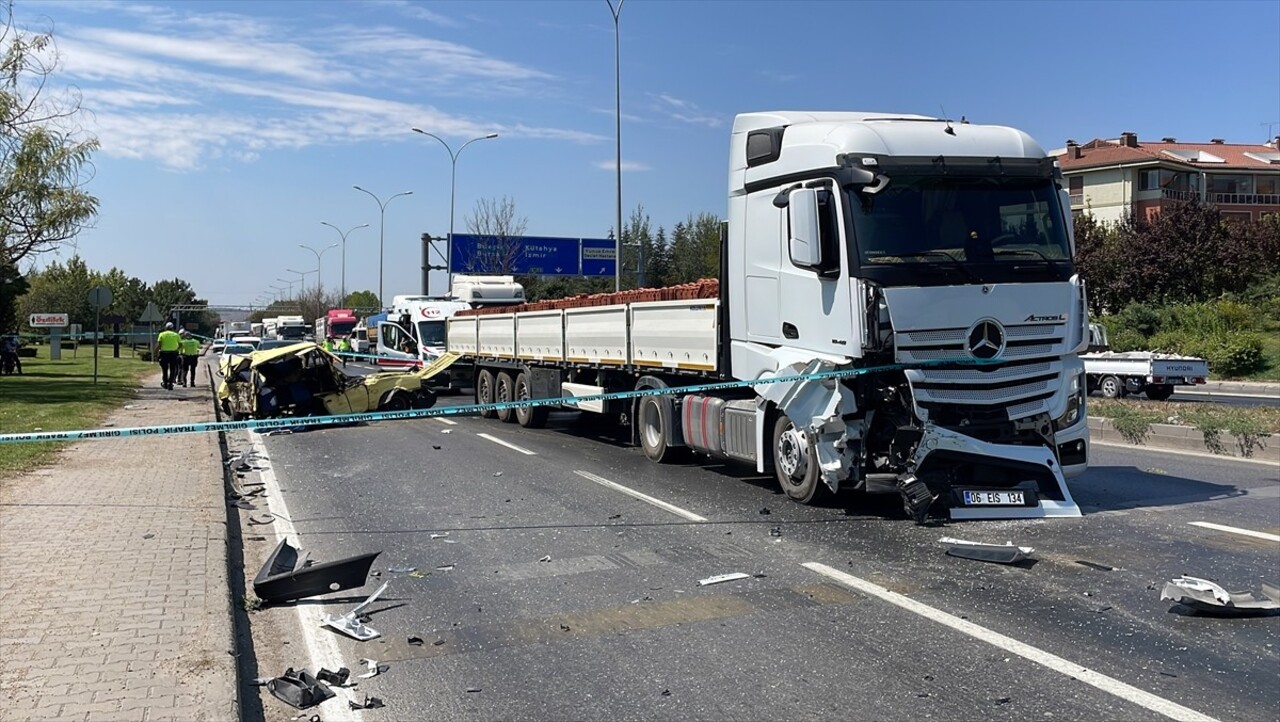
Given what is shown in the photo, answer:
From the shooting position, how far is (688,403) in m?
11.6

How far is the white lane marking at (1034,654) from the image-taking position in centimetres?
446

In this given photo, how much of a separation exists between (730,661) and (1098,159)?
7471 centimetres

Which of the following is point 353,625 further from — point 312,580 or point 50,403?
point 50,403

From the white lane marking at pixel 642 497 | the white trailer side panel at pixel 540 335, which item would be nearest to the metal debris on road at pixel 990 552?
the white lane marking at pixel 642 497

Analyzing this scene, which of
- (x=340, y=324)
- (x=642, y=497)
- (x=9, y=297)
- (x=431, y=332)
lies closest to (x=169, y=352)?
(x=431, y=332)

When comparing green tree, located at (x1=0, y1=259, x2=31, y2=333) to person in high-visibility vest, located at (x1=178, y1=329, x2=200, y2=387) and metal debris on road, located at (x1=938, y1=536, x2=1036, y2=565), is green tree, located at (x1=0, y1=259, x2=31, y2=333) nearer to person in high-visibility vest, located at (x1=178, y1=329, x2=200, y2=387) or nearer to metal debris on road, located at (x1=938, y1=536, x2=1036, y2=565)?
person in high-visibility vest, located at (x1=178, y1=329, x2=200, y2=387)

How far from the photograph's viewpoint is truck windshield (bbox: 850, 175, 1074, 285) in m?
8.37

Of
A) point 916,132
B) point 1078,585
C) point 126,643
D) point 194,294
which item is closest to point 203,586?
point 126,643

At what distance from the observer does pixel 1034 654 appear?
Result: 5203 millimetres

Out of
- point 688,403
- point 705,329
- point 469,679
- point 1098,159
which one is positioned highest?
point 1098,159

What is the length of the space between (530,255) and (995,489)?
46.6 metres

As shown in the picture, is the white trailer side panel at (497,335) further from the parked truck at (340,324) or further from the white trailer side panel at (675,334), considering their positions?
the parked truck at (340,324)

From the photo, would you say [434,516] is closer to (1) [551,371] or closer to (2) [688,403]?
(2) [688,403]

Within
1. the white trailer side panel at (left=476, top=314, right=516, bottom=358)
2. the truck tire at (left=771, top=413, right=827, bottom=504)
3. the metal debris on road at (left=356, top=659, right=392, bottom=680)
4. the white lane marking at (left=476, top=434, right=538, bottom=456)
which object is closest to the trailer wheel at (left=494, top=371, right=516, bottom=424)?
the white trailer side panel at (left=476, top=314, right=516, bottom=358)
